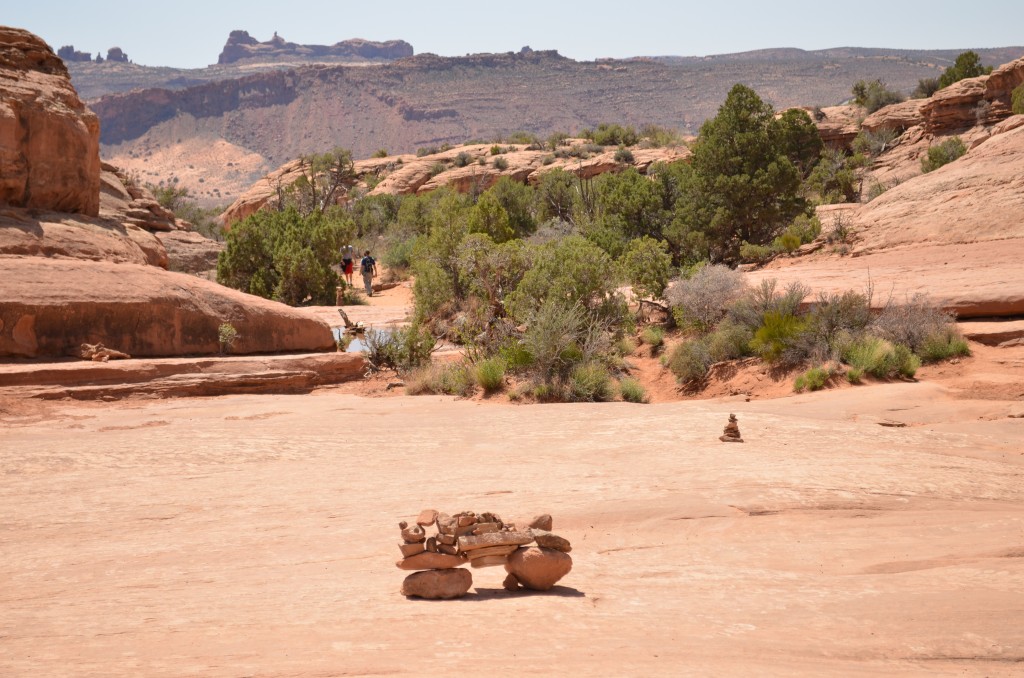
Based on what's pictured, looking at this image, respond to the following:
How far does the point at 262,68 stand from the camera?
152625mm

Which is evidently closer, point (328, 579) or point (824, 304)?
point (328, 579)

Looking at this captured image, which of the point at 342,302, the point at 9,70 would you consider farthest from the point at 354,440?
the point at 342,302

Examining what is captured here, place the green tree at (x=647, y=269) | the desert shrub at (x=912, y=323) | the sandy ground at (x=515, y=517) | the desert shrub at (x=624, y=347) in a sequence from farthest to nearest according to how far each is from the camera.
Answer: the green tree at (x=647, y=269)
the desert shrub at (x=624, y=347)
the desert shrub at (x=912, y=323)
the sandy ground at (x=515, y=517)

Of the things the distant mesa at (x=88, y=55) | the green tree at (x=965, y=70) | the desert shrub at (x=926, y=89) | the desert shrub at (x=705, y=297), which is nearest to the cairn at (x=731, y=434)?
the desert shrub at (x=705, y=297)

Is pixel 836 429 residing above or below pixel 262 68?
below

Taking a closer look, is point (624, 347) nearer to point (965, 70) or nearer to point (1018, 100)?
point (1018, 100)

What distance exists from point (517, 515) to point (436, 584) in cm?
171

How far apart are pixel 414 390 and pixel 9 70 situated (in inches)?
309

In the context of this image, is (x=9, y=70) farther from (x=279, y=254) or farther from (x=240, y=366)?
(x=279, y=254)

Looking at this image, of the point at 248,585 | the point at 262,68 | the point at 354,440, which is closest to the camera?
the point at 248,585

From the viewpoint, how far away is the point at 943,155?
28781 mm

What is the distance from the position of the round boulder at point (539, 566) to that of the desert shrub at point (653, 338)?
39.4 ft

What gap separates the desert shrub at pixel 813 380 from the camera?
13836 millimetres

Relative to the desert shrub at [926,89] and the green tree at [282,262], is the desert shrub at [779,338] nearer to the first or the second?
the green tree at [282,262]
